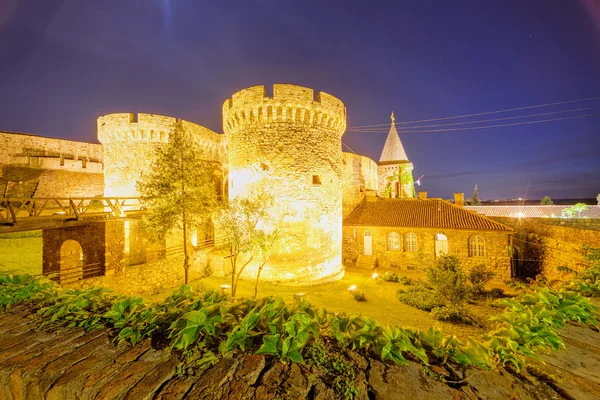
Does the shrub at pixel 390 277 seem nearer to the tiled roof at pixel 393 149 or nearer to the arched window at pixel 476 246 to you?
the arched window at pixel 476 246

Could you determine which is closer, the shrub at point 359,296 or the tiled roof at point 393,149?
the shrub at point 359,296

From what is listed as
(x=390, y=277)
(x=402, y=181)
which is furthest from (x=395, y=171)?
(x=390, y=277)

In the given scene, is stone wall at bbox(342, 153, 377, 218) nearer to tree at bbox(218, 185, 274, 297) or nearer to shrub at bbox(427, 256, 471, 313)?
shrub at bbox(427, 256, 471, 313)

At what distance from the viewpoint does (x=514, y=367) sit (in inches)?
72.2

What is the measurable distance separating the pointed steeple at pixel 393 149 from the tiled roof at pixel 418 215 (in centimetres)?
1154

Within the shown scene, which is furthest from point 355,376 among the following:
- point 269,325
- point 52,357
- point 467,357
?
point 52,357

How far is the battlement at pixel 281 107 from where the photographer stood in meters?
13.3

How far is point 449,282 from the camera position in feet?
35.3

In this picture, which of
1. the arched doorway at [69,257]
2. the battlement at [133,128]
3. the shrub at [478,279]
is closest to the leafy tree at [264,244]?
the arched doorway at [69,257]

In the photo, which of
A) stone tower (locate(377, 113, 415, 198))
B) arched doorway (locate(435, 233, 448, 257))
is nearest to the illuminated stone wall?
arched doorway (locate(435, 233, 448, 257))

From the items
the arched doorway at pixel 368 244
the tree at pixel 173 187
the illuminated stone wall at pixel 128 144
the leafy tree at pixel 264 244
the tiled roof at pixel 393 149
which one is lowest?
the arched doorway at pixel 368 244

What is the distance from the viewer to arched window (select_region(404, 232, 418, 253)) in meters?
18.5

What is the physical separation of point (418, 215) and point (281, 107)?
13.6m

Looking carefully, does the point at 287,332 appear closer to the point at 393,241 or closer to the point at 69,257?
the point at 69,257
